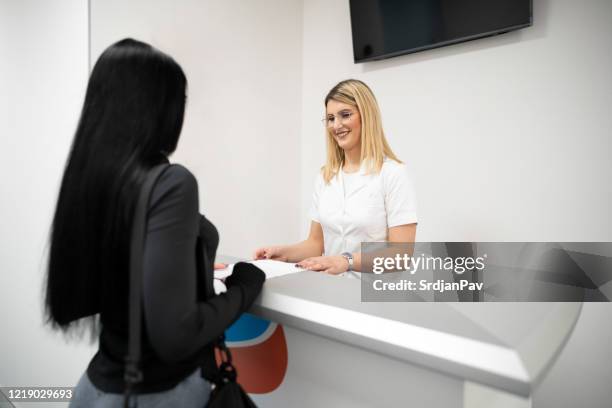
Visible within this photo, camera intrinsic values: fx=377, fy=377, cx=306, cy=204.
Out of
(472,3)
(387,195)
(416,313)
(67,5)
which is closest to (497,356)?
(416,313)

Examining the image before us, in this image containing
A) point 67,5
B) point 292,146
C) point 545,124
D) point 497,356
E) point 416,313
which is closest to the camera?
point 497,356

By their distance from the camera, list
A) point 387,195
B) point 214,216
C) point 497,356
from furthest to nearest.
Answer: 1. point 214,216
2. point 387,195
3. point 497,356

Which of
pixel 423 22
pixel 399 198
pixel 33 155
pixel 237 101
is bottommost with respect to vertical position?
pixel 399 198

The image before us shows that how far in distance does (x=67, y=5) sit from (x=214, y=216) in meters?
1.47

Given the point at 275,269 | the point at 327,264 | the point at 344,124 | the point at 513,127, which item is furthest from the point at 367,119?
the point at 513,127

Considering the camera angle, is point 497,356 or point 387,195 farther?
point 387,195

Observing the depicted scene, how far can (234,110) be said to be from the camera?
2830 millimetres

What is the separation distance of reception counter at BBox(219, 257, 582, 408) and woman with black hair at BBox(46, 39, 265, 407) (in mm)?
177

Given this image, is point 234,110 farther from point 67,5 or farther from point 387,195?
point 387,195

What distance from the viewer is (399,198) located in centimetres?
170

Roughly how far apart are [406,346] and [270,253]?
3.41 ft

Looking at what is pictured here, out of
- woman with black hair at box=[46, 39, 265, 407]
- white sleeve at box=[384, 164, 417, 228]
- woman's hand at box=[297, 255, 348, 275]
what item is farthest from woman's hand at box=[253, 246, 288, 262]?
woman with black hair at box=[46, 39, 265, 407]

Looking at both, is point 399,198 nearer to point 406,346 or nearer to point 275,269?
point 275,269

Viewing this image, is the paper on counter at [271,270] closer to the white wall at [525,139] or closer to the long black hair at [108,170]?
the long black hair at [108,170]
